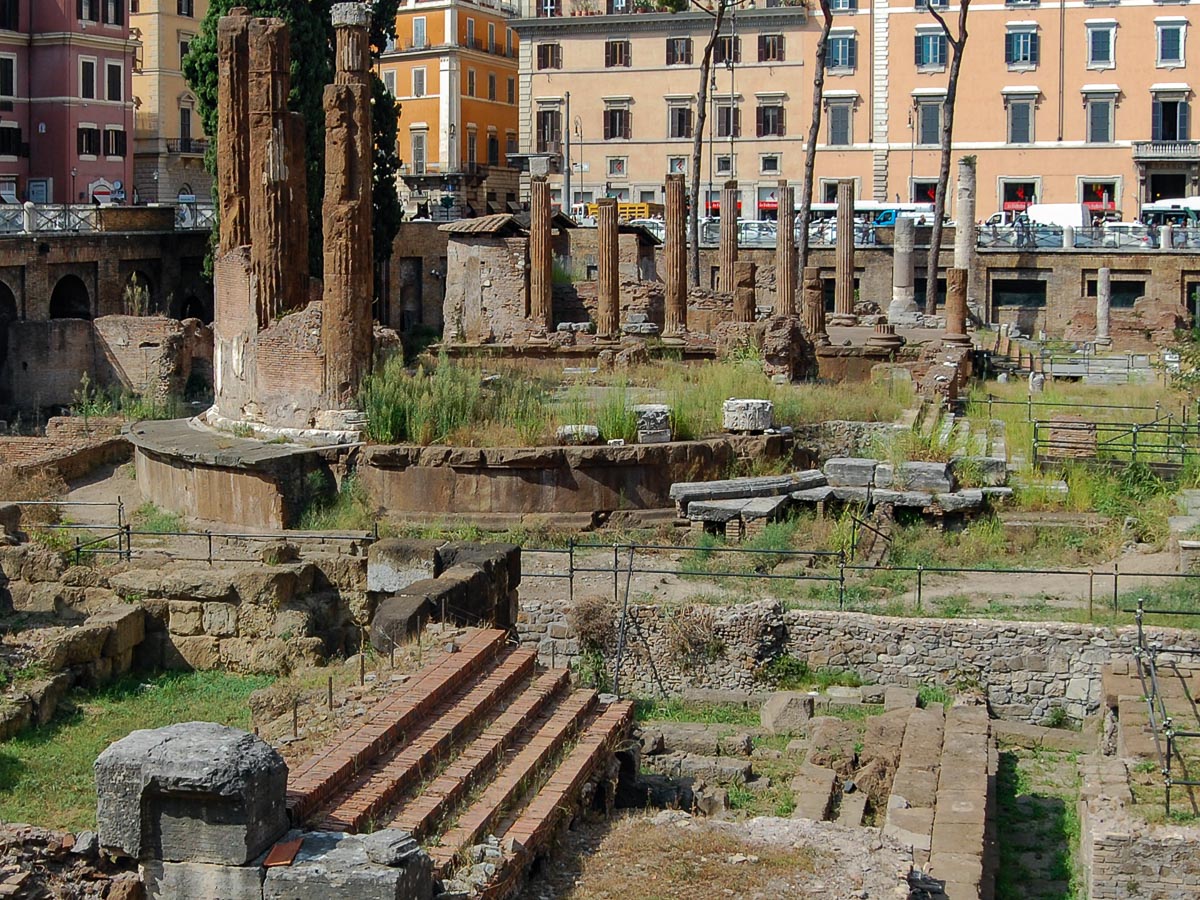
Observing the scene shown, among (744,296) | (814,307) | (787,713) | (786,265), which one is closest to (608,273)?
(744,296)

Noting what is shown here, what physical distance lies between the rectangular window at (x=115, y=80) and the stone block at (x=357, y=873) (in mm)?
48731

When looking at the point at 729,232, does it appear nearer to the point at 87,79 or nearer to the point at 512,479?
the point at 87,79

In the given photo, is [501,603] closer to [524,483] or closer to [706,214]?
[524,483]

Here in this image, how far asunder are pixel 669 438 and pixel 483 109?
158 ft

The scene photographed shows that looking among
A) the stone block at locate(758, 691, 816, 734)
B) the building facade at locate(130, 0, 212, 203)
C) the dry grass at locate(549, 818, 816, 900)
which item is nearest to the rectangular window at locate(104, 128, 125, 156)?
the building facade at locate(130, 0, 212, 203)

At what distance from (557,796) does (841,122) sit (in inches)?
1994

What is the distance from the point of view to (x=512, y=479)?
843 inches

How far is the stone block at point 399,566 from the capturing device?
16109 mm

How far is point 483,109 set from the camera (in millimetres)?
68500

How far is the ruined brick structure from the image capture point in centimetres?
2205

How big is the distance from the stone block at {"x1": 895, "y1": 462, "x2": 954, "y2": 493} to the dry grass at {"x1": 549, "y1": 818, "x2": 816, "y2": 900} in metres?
10.6

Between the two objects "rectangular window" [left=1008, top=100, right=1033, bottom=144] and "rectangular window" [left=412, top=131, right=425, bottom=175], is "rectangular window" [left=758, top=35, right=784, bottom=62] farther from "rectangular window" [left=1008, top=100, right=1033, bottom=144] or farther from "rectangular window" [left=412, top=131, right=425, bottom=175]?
"rectangular window" [left=412, top=131, right=425, bottom=175]

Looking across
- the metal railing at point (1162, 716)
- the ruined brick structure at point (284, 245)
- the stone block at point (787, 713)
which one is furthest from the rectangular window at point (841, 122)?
the stone block at point (787, 713)

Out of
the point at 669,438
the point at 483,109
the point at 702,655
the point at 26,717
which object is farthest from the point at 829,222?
the point at 26,717
